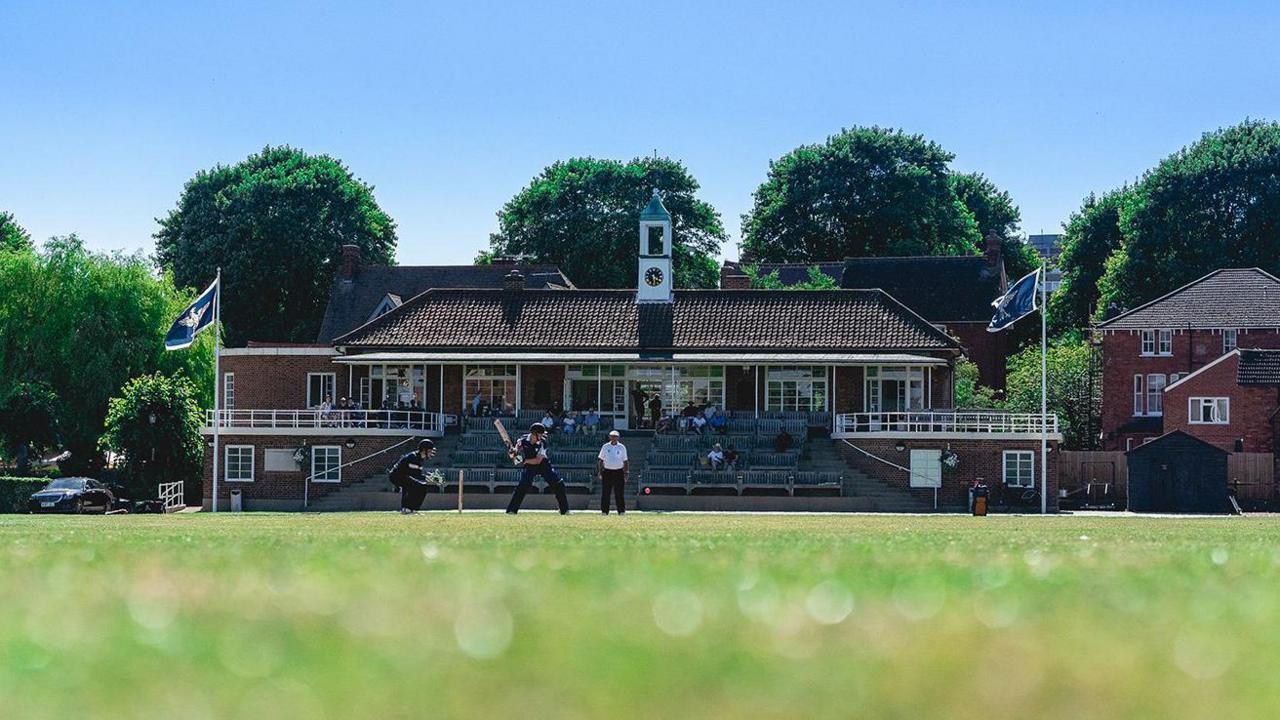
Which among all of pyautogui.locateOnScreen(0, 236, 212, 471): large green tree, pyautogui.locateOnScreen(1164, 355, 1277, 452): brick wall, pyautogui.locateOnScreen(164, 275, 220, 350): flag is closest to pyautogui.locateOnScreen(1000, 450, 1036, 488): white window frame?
pyautogui.locateOnScreen(1164, 355, 1277, 452): brick wall

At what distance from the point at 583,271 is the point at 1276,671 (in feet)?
294

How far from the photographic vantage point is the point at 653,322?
6744cm

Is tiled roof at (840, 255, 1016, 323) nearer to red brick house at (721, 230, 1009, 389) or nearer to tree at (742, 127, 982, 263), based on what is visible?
red brick house at (721, 230, 1009, 389)

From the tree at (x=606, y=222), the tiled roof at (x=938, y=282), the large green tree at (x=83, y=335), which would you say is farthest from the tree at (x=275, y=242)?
the tiled roof at (x=938, y=282)

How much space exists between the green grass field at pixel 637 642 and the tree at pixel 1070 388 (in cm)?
7678

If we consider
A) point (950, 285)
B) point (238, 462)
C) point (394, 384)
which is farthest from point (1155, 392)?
point (238, 462)

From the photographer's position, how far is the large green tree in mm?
69438

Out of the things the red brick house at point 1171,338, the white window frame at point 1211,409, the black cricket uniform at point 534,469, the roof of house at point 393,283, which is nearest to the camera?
the black cricket uniform at point 534,469

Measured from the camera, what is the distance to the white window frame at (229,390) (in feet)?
231

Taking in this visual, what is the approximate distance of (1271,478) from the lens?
59.1 metres

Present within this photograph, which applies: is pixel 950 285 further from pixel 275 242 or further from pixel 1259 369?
pixel 275 242

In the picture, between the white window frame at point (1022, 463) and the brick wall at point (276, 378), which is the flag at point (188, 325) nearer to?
the brick wall at point (276, 378)

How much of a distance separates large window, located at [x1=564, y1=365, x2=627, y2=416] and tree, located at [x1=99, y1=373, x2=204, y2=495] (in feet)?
44.3

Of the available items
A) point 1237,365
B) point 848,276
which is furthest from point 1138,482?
point 848,276
